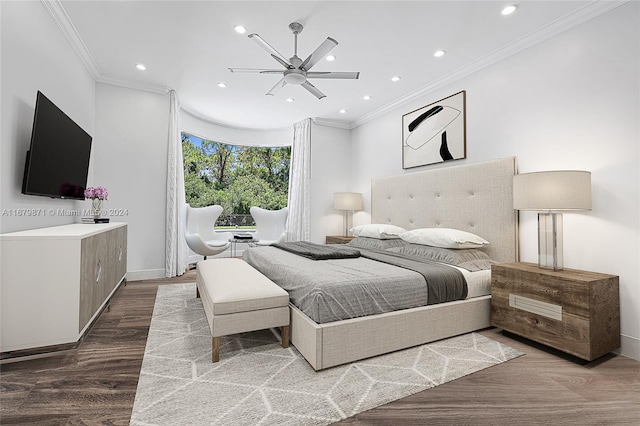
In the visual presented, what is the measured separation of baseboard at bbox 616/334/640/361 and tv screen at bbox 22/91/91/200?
459 cm

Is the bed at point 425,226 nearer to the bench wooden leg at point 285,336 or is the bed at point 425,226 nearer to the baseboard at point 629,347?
the bench wooden leg at point 285,336

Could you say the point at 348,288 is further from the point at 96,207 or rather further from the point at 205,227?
the point at 205,227

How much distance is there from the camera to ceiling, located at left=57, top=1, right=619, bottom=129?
2.58 m

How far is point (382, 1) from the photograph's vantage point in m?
2.49

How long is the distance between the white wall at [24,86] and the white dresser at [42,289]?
0.42 m

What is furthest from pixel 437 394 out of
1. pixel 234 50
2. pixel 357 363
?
pixel 234 50

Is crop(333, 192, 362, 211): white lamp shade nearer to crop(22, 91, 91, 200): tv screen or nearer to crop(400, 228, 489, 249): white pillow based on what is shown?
crop(400, 228, 489, 249): white pillow

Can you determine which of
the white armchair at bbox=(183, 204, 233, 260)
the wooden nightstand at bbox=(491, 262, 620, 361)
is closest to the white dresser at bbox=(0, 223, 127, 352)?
the white armchair at bbox=(183, 204, 233, 260)

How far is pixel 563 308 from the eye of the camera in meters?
2.13

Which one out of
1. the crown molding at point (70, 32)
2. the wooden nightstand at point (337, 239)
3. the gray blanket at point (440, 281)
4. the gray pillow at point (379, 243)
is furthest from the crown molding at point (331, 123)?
the gray blanket at point (440, 281)

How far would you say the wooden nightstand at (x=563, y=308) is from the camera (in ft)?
6.67

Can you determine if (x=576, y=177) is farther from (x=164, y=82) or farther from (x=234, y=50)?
(x=164, y=82)

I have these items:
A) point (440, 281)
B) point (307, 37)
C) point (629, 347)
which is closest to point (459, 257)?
point (440, 281)

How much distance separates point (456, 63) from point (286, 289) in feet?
10.1
